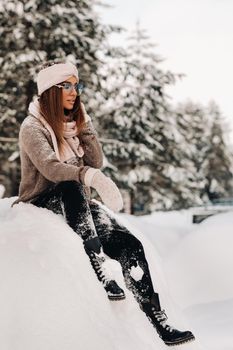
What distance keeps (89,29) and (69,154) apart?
10810mm

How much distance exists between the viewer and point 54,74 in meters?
3.78

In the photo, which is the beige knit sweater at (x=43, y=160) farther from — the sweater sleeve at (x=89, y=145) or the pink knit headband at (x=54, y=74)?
the pink knit headband at (x=54, y=74)

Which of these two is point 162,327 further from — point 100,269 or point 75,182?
point 75,182

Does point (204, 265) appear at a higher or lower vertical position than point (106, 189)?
lower

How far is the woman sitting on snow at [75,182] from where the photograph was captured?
321 cm

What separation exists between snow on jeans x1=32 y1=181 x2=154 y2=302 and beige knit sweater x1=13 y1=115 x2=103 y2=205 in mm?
79

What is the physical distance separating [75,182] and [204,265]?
3.61 meters

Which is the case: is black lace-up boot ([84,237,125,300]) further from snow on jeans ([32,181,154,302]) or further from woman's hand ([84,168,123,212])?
woman's hand ([84,168,123,212])

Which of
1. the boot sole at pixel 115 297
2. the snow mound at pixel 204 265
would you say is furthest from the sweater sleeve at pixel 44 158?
the snow mound at pixel 204 265

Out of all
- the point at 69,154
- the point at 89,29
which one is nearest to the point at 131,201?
the point at 89,29

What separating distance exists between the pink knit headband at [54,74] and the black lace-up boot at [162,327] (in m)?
1.82

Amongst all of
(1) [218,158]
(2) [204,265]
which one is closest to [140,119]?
(2) [204,265]

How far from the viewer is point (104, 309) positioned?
2951 mm

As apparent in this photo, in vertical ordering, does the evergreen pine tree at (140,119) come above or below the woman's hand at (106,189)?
below
